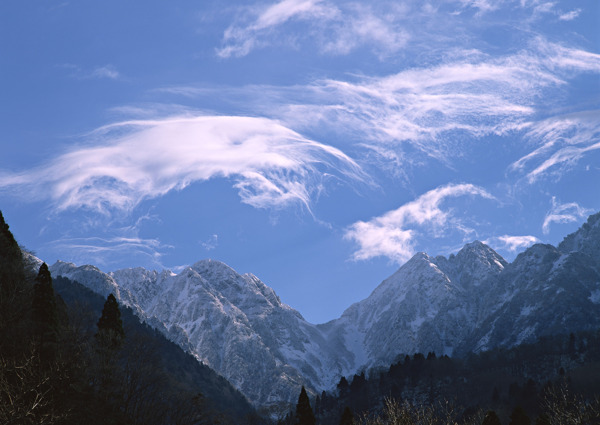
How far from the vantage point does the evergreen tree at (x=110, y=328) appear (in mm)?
92125

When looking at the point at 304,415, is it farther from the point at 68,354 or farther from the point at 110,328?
the point at 68,354

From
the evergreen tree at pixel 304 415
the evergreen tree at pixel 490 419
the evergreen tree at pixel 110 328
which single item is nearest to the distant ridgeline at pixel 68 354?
the evergreen tree at pixel 110 328

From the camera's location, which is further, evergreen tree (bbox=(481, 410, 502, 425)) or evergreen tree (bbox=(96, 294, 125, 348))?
evergreen tree (bbox=(481, 410, 502, 425))

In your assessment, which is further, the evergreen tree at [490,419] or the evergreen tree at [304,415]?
the evergreen tree at [304,415]

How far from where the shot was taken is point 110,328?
317ft

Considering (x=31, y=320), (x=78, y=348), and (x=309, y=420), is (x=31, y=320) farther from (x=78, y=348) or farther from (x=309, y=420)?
(x=309, y=420)

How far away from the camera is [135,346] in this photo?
3939 inches

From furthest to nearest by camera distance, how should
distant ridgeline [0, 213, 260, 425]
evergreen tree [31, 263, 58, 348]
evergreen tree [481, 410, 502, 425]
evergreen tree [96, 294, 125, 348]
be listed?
1. evergreen tree [481, 410, 502, 425]
2. evergreen tree [96, 294, 125, 348]
3. evergreen tree [31, 263, 58, 348]
4. distant ridgeline [0, 213, 260, 425]

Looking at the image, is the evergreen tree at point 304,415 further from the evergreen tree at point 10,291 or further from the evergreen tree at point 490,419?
the evergreen tree at point 10,291

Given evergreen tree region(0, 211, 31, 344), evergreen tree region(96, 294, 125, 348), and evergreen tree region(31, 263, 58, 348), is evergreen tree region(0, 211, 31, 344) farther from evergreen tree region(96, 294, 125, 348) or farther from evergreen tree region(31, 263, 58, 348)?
evergreen tree region(96, 294, 125, 348)

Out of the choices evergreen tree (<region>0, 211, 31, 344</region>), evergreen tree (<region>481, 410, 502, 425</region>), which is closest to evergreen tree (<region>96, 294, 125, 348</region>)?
evergreen tree (<region>0, 211, 31, 344</region>)

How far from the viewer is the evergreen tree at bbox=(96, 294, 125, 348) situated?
92125 mm

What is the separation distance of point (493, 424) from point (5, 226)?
3334 inches

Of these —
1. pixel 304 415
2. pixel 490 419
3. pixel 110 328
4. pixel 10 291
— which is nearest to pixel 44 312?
pixel 10 291
